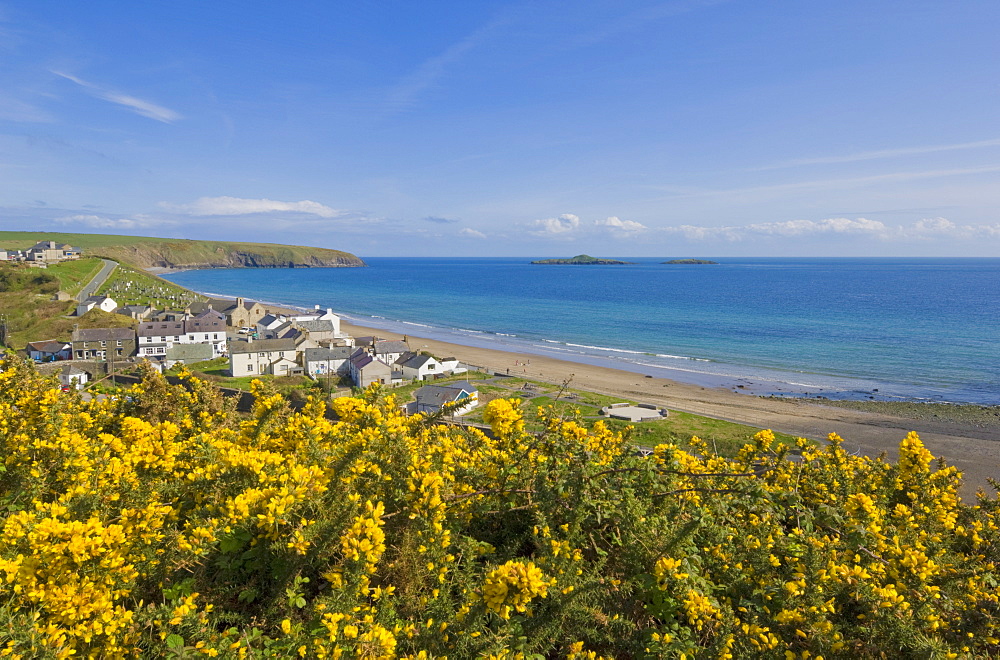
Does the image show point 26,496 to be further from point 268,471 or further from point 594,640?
point 594,640

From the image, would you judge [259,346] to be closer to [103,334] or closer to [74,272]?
[103,334]

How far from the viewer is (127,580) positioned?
400 centimetres

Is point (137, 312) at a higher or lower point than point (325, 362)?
higher

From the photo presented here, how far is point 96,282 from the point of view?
4434 inches

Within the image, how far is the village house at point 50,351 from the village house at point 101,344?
90 cm

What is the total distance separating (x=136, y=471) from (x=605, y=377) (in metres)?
53.9

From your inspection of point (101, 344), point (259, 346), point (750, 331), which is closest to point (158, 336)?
point (101, 344)

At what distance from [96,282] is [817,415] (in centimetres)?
13457

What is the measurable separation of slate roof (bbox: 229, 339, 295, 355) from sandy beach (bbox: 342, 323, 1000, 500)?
21.6 m

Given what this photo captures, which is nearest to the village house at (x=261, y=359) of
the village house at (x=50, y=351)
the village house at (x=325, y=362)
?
the village house at (x=325, y=362)

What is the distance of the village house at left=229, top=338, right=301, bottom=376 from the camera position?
171ft

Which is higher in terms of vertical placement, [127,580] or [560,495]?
[560,495]

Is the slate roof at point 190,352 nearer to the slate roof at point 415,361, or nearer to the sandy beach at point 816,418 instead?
the slate roof at point 415,361

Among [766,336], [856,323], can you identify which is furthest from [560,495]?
[856,323]
